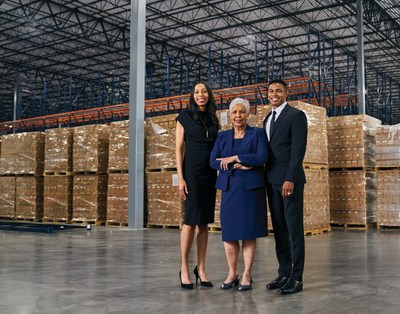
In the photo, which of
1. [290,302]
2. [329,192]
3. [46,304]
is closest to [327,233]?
[329,192]

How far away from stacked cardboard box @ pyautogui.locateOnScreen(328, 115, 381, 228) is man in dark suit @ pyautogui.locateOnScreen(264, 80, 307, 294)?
6255 millimetres

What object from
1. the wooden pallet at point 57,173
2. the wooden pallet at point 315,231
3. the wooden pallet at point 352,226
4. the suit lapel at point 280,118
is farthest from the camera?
the wooden pallet at point 57,173

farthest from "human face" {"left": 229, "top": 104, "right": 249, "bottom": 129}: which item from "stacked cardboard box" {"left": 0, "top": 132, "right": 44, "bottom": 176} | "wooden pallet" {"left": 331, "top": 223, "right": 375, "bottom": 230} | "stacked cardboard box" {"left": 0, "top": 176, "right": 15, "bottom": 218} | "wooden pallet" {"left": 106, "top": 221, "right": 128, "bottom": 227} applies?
"stacked cardboard box" {"left": 0, "top": 176, "right": 15, "bottom": 218}

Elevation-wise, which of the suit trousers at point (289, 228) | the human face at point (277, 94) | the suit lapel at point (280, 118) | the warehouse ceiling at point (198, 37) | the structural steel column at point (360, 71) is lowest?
the suit trousers at point (289, 228)

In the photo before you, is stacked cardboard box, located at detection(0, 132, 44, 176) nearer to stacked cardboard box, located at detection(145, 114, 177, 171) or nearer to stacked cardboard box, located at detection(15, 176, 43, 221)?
stacked cardboard box, located at detection(15, 176, 43, 221)

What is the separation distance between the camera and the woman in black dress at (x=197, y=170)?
12.0ft

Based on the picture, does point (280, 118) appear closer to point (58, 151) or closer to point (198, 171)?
point (198, 171)

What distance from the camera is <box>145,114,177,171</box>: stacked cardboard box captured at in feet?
31.9

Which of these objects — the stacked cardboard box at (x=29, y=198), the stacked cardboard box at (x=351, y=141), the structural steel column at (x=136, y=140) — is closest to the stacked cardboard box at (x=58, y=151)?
the stacked cardboard box at (x=29, y=198)

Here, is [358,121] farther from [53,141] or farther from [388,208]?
[53,141]

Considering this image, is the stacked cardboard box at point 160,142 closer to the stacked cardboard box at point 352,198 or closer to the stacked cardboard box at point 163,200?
the stacked cardboard box at point 163,200

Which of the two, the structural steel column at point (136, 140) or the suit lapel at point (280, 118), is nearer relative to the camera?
the suit lapel at point (280, 118)

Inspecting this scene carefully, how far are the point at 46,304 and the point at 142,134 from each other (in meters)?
6.79

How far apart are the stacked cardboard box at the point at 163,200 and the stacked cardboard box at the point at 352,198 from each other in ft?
10.2
